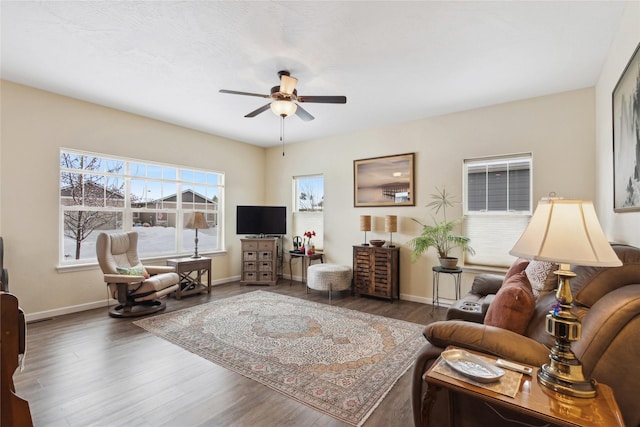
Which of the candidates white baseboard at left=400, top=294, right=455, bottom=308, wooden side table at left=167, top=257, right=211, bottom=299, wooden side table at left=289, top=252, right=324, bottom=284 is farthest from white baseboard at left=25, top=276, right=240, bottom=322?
white baseboard at left=400, top=294, right=455, bottom=308

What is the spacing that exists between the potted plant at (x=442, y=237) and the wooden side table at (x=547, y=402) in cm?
289

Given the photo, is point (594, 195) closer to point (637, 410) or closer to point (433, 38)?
point (433, 38)

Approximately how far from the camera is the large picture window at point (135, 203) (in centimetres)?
411

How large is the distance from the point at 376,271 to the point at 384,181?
4.93ft

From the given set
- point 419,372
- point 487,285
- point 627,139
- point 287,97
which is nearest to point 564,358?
point 419,372

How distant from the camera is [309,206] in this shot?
6.11m

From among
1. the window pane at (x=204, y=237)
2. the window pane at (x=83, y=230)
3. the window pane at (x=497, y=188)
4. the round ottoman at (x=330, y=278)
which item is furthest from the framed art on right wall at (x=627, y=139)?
the window pane at (x=83, y=230)

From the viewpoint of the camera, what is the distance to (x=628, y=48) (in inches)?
83.1

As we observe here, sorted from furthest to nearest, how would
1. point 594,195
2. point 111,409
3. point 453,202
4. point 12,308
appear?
point 453,202 → point 594,195 → point 111,409 → point 12,308

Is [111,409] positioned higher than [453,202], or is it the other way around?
[453,202]

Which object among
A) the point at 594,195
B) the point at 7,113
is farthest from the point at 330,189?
the point at 7,113

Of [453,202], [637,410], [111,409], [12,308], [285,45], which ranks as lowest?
[111,409]

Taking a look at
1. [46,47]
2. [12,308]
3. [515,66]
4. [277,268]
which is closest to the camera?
[12,308]

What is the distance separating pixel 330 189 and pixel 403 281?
7.00ft
